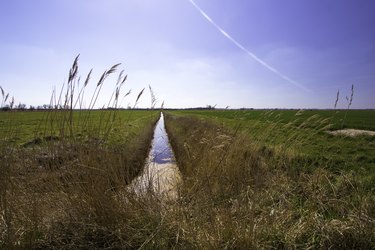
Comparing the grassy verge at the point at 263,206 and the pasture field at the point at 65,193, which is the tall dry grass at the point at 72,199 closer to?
the pasture field at the point at 65,193

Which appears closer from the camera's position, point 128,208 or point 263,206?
point 128,208

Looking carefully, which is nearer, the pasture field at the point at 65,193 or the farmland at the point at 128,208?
the farmland at the point at 128,208

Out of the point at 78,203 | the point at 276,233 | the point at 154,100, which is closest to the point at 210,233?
the point at 276,233

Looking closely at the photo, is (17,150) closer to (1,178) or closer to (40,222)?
(1,178)

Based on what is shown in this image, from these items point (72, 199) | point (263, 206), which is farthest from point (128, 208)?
point (263, 206)

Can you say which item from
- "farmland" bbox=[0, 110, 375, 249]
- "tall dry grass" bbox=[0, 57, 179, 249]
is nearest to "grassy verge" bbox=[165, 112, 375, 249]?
"farmland" bbox=[0, 110, 375, 249]

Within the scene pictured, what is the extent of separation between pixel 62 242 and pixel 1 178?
1.05 m

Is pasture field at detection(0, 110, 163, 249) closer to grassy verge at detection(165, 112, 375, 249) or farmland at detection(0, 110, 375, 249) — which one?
farmland at detection(0, 110, 375, 249)

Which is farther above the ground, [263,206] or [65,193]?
[65,193]

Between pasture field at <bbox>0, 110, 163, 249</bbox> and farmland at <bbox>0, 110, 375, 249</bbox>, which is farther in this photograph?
pasture field at <bbox>0, 110, 163, 249</bbox>

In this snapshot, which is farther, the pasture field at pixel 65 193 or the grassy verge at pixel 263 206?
the pasture field at pixel 65 193

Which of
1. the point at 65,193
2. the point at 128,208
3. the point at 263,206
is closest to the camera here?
the point at 128,208

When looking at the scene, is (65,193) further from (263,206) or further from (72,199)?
(263,206)

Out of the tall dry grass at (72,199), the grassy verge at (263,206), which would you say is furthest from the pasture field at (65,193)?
the grassy verge at (263,206)
